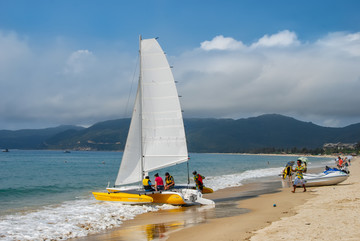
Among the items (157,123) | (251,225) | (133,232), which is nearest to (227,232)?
(251,225)

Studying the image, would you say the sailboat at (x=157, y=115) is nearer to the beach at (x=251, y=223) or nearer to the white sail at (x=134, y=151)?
the white sail at (x=134, y=151)

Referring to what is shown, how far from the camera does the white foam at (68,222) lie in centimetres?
1173

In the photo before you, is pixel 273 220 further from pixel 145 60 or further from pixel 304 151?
pixel 304 151

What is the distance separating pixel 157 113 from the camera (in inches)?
734

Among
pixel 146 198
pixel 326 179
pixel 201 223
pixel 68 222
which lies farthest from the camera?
pixel 326 179

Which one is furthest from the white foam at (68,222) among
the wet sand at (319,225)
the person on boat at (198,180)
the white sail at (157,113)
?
the wet sand at (319,225)

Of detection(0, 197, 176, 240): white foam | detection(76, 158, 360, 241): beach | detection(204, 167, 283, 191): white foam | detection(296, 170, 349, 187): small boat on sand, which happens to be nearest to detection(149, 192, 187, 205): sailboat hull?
detection(0, 197, 176, 240): white foam

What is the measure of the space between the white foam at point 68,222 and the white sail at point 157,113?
2.77 meters

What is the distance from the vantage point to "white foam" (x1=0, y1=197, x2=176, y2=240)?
11727 millimetres

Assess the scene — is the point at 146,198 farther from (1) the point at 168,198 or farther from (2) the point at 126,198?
(2) the point at 126,198

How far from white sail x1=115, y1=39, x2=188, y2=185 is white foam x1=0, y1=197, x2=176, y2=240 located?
277 cm

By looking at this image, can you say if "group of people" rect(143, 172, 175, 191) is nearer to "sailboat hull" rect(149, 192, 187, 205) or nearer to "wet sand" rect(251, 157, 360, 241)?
"sailboat hull" rect(149, 192, 187, 205)

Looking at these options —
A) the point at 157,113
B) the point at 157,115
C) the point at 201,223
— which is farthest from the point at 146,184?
the point at 201,223

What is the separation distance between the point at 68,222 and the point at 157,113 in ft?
24.6
